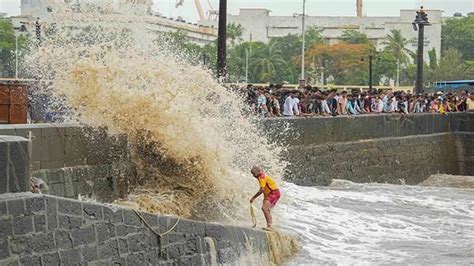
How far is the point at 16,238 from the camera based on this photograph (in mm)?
7418

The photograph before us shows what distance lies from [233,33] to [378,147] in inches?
2615

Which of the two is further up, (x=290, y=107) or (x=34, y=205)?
(x=290, y=107)

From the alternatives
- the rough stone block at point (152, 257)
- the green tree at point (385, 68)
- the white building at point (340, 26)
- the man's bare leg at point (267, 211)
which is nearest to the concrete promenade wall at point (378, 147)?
the man's bare leg at point (267, 211)

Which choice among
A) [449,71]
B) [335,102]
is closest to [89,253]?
[335,102]

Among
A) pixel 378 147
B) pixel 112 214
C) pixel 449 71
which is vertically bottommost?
pixel 378 147

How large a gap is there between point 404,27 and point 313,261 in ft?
312

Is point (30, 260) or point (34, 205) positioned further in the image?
point (34, 205)

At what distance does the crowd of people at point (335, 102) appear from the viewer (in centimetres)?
2019

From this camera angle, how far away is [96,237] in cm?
833

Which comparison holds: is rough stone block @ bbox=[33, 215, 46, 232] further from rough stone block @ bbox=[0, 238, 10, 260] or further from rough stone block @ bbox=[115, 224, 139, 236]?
rough stone block @ bbox=[115, 224, 139, 236]

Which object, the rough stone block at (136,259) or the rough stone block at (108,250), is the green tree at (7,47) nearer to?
the rough stone block at (136,259)

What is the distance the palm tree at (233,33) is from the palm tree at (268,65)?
Answer: 5.45 m

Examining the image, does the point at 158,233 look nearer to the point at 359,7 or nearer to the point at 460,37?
the point at 460,37

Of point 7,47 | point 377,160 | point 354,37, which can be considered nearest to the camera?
point 377,160
